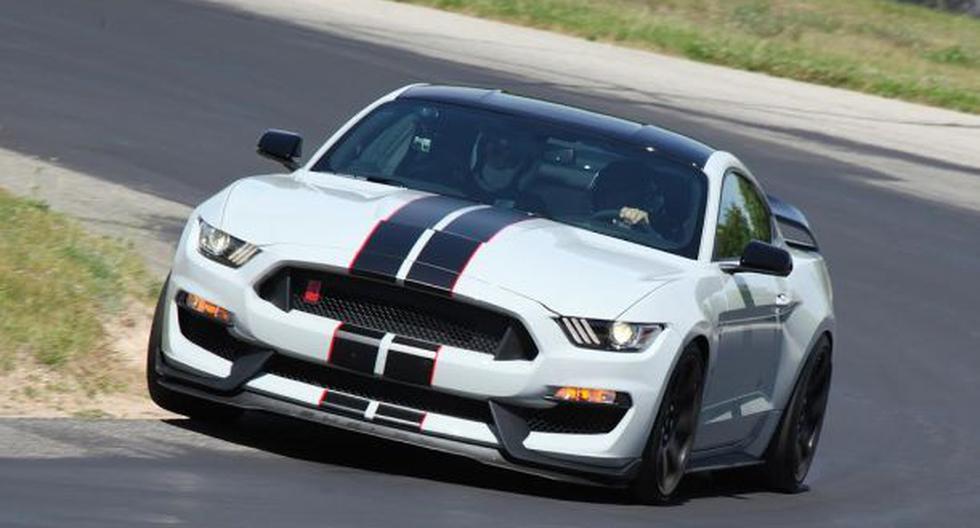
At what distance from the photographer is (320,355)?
8.32 m

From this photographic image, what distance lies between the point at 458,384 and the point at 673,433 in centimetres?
104

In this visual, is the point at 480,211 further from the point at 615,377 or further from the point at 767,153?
the point at 767,153

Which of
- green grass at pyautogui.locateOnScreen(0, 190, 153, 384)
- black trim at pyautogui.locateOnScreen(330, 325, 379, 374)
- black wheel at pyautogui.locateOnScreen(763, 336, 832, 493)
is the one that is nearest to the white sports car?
black trim at pyautogui.locateOnScreen(330, 325, 379, 374)

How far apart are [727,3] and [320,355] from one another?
1406 inches

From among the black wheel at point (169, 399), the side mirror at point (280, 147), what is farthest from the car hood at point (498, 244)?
the side mirror at point (280, 147)

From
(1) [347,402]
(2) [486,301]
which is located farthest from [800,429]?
(1) [347,402]

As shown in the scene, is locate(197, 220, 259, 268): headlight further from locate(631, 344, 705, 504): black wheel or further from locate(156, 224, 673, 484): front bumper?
locate(631, 344, 705, 504): black wheel

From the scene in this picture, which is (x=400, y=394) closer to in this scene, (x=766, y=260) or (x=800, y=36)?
(x=766, y=260)

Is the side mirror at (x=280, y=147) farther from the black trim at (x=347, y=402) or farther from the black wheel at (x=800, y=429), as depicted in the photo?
the black wheel at (x=800, y=429)

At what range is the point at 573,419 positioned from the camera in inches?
332

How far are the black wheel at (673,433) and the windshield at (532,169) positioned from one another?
68cm

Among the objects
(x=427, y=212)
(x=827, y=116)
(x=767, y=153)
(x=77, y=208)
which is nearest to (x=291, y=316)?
(x=427, y=212)

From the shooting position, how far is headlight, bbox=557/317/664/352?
27.3 feet

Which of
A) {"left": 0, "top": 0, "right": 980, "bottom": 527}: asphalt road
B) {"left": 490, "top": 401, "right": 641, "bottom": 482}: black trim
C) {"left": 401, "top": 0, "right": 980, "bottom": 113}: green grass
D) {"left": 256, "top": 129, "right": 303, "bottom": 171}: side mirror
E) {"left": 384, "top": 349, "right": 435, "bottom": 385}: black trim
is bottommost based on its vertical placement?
{"left": 401, "top": 0, "right": 980, "bottom": 113}: green grass
